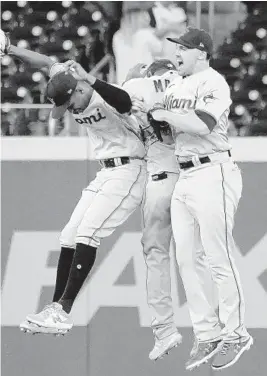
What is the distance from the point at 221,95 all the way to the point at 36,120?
178 cm

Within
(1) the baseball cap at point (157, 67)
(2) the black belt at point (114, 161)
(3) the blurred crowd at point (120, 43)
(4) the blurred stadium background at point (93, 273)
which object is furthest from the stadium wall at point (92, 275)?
(1) the baseball cap at point (157, 67)

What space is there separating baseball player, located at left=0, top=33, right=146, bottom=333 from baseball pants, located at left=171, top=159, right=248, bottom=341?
351mm

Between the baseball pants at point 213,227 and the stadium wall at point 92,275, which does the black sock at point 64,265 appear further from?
the stadium wall at point 92,275

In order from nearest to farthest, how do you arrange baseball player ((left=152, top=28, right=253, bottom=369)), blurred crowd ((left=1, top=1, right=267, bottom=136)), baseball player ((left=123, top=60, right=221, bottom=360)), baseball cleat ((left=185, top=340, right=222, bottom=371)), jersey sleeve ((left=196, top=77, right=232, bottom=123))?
jersey sleeve ((left=196, top=77, right=232, bottom=123))
baseball player ((left=152, top=28, right=253, bottom=369))
baseball cleat ((left=185, top=340, right=222, bottom=371))
baseball player ((left=123, top=60, right=221, bottom=360))
blurred crowd ((left=1, top=1, right=267, bottom=136))

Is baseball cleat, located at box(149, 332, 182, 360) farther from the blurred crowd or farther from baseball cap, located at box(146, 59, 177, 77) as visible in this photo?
the blurred crowd

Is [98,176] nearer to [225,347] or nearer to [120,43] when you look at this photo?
[225,347]

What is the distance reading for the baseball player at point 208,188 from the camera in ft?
19.1

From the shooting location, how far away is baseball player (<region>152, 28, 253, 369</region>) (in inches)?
229

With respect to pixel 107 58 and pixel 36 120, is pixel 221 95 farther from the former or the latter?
pixel 107 58

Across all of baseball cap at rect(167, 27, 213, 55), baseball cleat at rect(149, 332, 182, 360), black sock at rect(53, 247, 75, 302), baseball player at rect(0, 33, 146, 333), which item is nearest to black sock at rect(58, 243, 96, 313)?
baseball player at rect(0, 33, 146, 333)

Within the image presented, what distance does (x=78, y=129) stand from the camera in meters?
7.00

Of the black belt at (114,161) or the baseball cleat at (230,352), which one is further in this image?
the black belt at (114,161)

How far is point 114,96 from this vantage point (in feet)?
19.0

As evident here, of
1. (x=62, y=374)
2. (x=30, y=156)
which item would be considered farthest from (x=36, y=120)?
(x=62, y=374)
